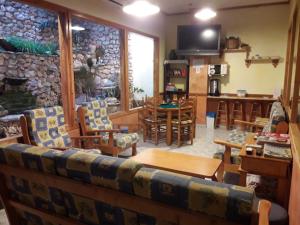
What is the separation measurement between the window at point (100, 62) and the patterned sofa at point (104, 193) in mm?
3272

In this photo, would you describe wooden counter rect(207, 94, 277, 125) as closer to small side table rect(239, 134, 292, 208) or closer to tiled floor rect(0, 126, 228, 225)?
tiled floor rect(0, 126, 228, 225)

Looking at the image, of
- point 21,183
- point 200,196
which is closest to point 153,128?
point 21,183

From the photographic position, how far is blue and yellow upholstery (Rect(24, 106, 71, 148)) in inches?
110

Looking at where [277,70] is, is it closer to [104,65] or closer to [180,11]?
[180,11]

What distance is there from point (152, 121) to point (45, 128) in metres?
2.11

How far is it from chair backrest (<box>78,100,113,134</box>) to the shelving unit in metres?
3.08

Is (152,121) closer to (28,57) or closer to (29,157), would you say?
(28,57)

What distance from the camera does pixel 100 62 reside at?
5352mm

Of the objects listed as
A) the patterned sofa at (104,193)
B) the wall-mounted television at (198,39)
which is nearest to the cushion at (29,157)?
the patterned sofa at (104,193)

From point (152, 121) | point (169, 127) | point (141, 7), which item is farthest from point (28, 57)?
point (169, 127)

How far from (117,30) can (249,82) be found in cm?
350

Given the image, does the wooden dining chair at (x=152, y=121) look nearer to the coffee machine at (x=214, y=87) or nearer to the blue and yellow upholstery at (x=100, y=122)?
the blue and yellow upholstery at (x=100, y=122)

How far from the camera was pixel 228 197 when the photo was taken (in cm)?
98

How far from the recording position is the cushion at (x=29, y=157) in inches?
55.3
